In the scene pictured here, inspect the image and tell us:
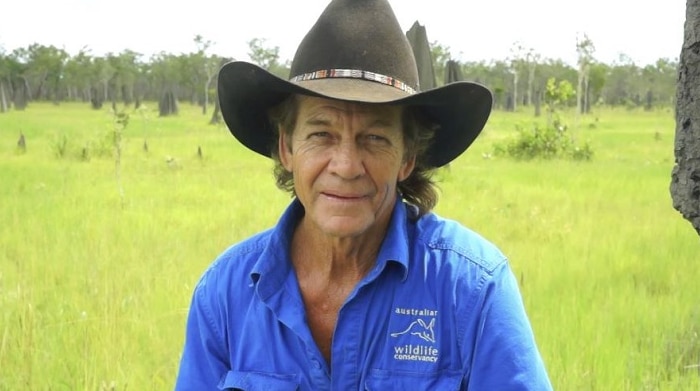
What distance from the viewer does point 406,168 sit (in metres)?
2.07

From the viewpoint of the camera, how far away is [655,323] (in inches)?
152

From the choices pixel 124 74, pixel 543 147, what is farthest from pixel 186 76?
pixel 543 147

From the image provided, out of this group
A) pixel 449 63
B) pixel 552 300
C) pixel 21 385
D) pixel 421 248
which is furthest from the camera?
pixel 449 63

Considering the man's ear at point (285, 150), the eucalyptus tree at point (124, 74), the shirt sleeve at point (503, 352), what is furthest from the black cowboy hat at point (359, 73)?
the eucalyptus tree at point (124, 74)

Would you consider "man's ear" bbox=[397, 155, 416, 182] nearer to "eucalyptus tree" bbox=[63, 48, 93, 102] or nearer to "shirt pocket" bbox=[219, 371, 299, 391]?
"shirt pocket" bbox=[219, 371, 299, 391]

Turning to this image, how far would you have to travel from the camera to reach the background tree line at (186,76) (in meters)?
53.3

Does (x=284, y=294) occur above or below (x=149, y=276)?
above

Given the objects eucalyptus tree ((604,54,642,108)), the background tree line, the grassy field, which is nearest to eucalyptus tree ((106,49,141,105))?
the background tree line

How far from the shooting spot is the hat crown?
6.38 ft

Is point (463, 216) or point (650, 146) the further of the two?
point (650, 146)

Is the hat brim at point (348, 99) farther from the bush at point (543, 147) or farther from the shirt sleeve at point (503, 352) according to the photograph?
the bush at point (543, 147)

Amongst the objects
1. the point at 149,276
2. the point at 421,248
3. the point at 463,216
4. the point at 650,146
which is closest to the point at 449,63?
the point at 650,146

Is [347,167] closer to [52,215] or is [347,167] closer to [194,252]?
[194,252]

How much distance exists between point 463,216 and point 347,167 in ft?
16.6
